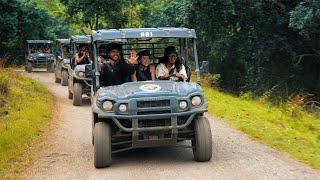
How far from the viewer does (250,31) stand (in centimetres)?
2878

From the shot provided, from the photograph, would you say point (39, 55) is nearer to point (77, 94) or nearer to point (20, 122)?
point (77, 94)

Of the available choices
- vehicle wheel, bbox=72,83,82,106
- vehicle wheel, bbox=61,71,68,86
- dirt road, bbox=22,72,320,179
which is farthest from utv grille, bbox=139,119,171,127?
vehicle wheel, bbox=61,71,68,86

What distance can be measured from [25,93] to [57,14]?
132 ft

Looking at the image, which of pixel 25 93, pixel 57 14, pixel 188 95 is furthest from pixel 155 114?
pixel 57 14

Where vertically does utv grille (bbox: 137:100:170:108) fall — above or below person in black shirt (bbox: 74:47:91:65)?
above

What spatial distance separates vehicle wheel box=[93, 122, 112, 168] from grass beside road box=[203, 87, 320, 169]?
3.00 meters

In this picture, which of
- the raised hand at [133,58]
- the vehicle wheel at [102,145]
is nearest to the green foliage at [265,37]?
the raised hand at [133,58]

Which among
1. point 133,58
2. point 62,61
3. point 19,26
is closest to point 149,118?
point 133,58

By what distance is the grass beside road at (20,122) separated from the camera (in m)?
9.67

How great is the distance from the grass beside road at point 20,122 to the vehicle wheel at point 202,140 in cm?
271

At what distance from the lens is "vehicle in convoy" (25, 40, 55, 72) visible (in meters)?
33.8

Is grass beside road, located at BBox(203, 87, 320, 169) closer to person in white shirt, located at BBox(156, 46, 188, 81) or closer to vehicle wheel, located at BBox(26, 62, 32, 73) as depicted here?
person in white shirt, located at BBox(156, 46, 188, 81)

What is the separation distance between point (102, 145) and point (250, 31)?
21003mm

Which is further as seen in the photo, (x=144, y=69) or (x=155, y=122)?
(x=144, y=69)
